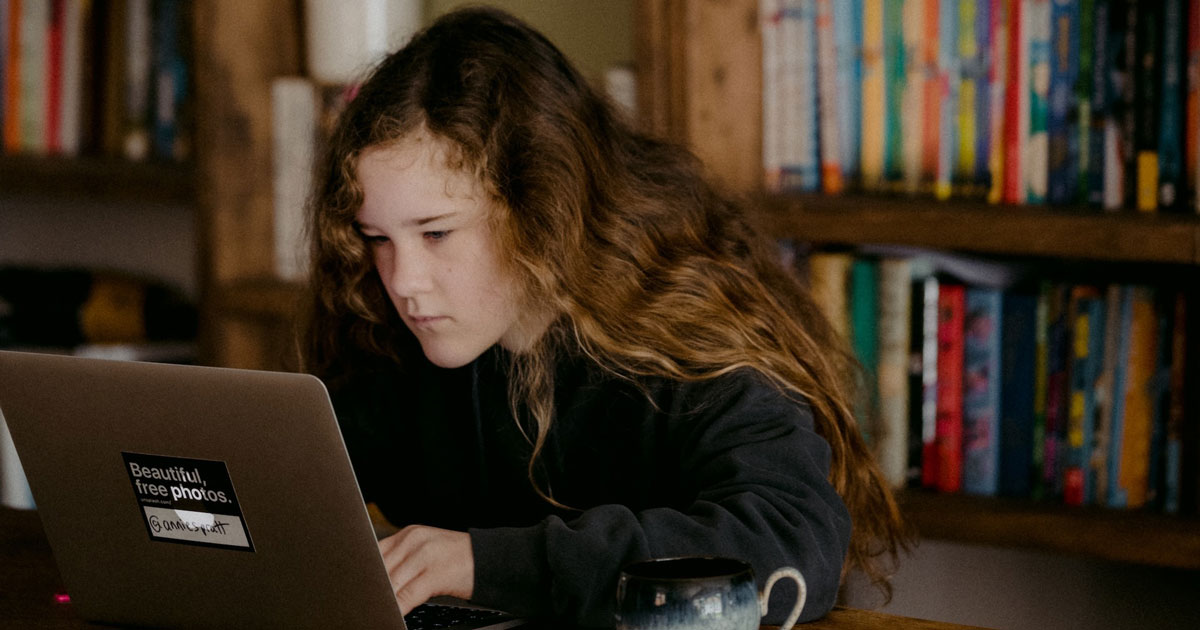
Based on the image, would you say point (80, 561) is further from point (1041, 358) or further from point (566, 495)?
point (1041, 358)

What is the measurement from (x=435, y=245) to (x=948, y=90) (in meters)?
0.72

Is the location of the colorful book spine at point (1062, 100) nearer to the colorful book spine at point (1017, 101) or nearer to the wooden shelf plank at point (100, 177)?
the colorful book spine at point (1017, 101)

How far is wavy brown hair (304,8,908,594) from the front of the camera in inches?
46.9

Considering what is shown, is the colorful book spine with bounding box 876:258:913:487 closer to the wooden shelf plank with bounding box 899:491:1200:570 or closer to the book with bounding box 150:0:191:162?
the wooden shelf plank with bounding box 899:491:1200:570

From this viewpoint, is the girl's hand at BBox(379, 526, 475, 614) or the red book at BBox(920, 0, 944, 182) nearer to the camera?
the girl's hand at BBox(379, 526, 475, 614)

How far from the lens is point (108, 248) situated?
101 inches

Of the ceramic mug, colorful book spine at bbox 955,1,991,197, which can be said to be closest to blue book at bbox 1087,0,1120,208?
colorful book spine at bbox 955,1,991,197

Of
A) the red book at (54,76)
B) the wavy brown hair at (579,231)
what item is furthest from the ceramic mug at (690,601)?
the red book at (54,76)

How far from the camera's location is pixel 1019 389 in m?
1.60

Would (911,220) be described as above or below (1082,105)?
below

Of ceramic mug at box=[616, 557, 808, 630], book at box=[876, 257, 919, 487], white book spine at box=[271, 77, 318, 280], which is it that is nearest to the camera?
ceramic mug at box=[616, 557, 808, 630]

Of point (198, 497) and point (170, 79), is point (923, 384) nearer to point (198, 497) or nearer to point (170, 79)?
point (198, 497)

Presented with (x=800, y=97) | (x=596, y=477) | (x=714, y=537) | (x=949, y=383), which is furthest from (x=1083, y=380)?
(x=714, y=537)

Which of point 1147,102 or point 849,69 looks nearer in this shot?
point 1147,102
